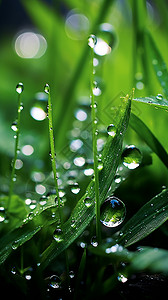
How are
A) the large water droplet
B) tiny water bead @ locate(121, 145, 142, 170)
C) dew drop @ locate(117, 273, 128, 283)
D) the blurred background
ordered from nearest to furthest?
dew drop @ locate(117, 273, 128, 283)
tiny water bead @ locate(121, 145, 142, 170)
the blurred background
the large water droplet

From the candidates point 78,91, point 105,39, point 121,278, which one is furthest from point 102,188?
point 78,91

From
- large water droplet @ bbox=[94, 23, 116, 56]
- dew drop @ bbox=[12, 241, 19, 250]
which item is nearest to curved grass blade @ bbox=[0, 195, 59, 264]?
dew drop @ bbox=[12, 241, 19, 250]

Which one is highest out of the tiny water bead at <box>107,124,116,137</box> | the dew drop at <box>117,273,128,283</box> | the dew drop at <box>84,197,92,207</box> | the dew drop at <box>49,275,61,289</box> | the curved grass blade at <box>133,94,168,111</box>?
the curved grass blade at <box>133,94,168,111</box>

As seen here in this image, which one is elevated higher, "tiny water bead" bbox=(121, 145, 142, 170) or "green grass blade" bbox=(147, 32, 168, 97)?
"green grass blade" bbox=(147, 32, 168, 97)

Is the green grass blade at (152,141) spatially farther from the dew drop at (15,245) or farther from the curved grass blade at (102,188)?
the dew drop at (15,245)

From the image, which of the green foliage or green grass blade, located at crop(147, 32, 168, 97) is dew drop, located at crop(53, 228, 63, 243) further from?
green grass blade, located at crop(147, 32, 168, 97)

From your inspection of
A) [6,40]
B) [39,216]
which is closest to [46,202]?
[39,216]
